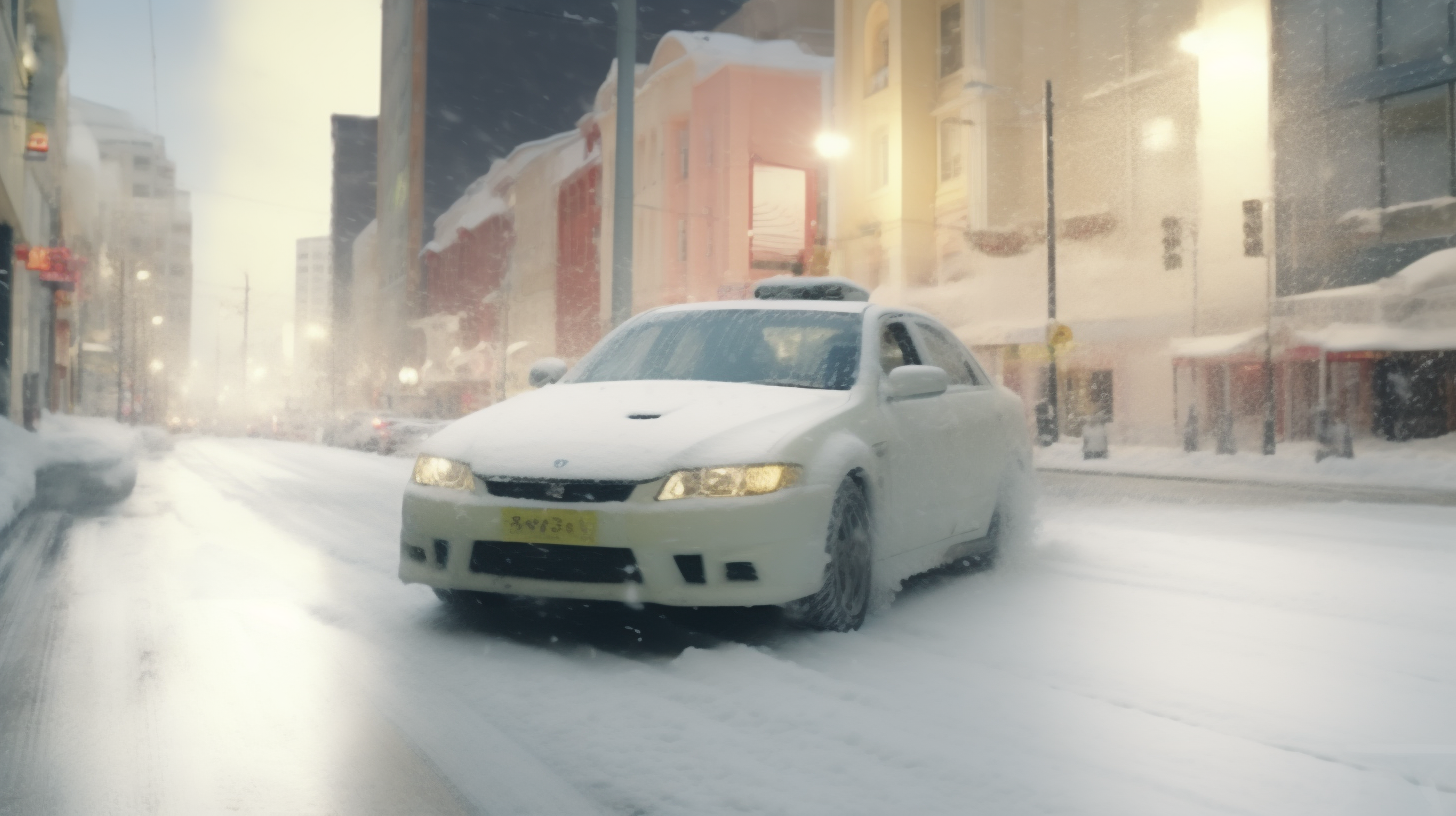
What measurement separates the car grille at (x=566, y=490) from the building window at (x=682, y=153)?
3833 centimetres

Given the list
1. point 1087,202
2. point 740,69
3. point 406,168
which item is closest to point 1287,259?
point 1087,202

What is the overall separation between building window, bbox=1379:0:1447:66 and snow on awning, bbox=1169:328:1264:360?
569cm

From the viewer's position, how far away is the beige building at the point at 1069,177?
90.7 ft

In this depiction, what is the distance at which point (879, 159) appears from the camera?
37.1 m

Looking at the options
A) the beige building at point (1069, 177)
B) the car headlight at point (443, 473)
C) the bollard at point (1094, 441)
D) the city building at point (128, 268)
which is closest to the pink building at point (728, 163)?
the beige building at point (1069, 177)

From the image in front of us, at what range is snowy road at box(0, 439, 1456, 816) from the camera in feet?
10.4

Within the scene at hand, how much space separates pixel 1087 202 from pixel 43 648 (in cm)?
2977

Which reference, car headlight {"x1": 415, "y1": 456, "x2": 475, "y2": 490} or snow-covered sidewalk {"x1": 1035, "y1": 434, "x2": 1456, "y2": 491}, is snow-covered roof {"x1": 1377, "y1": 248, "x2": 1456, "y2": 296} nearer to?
snow-covered sidewalk {"x1": 1035, "y1": 434, "x2": 1456, "y2": 491}

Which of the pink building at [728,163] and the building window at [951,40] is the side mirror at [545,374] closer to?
the pink building at [728,163]

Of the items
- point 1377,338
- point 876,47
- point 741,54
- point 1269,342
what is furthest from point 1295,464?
point 741,54

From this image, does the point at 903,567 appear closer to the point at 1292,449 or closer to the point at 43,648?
the point at 43,648

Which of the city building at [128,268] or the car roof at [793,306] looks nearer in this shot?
the car roof at [793,306]

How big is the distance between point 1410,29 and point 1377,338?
6.26m

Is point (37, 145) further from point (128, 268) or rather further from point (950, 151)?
point (128, 268)
